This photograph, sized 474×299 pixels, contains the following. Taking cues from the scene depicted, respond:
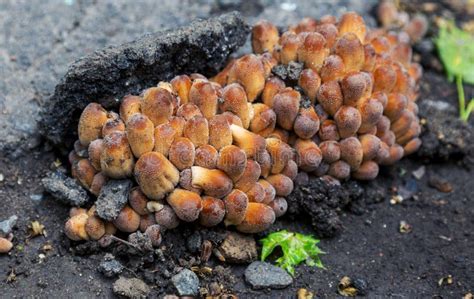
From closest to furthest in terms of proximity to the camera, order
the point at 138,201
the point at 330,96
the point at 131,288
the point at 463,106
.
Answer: the point at 131,288 → the point at 138,201 → the point at 330,96 → the point at 463,106

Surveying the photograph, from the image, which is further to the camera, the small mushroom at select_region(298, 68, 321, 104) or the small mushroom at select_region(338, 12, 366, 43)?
the small mushroom at select_region(338, 12, 366, 43)

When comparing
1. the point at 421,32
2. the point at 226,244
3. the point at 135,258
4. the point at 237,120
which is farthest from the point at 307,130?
the point at 421,32

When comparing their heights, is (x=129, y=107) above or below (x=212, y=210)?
above

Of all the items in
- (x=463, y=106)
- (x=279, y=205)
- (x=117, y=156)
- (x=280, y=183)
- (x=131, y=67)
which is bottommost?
(x=463, y=106)

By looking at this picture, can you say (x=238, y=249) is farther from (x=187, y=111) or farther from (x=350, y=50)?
(x=350, y=50)

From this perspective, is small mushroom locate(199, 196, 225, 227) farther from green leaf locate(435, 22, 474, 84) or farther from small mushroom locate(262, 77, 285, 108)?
green leaf locate(435, 22, 474, 84)

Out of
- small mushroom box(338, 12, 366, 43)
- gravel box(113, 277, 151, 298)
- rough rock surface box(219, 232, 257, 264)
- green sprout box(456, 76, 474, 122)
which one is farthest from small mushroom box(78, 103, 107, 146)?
green sprout box(456, 76, 474, 122)

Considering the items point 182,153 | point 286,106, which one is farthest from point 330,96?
point 182,153

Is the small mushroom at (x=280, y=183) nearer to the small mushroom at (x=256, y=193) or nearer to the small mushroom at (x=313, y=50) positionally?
the small mushroom at (x=256, y=193)
